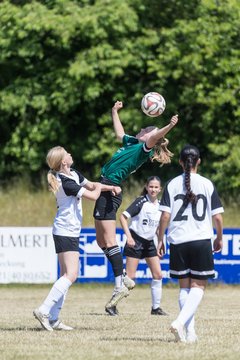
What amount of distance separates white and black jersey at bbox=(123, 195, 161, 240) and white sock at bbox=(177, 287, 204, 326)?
450 cm

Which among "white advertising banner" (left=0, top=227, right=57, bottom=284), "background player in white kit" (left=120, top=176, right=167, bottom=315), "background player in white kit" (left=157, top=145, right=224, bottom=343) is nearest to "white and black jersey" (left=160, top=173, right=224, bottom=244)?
"background player in white kit" (left=157, top=145, right=224, bottom=343)

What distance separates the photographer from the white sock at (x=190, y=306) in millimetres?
9055

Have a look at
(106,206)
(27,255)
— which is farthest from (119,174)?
(27,255)

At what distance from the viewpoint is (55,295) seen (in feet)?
34.0

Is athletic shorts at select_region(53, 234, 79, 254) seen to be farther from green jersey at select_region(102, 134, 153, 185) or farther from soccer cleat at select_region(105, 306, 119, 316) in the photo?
soccer cleat at select_region(105, 306, 119, 316)

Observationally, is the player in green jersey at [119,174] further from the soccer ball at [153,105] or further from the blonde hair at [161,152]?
the soccer ball at [153,105]

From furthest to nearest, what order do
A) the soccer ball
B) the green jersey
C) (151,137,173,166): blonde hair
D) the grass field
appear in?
the soccer ball
the green jersey
(151,137,173,166): blonde hair
the grass field

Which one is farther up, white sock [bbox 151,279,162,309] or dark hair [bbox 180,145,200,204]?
dark hair [bbox 180,145,200,204]

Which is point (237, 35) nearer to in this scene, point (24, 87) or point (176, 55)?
point (176, 55)

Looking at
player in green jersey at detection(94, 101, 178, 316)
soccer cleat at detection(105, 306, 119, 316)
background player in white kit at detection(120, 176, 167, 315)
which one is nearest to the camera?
player in green jersey at detection(94, 101, 178, 316)

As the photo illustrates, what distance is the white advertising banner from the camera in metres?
18.5

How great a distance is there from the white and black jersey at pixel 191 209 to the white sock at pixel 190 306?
459mm

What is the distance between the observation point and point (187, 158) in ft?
30.5

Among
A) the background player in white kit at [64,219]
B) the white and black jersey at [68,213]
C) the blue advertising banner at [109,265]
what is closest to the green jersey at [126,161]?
the background player in white kit at [64,219]
